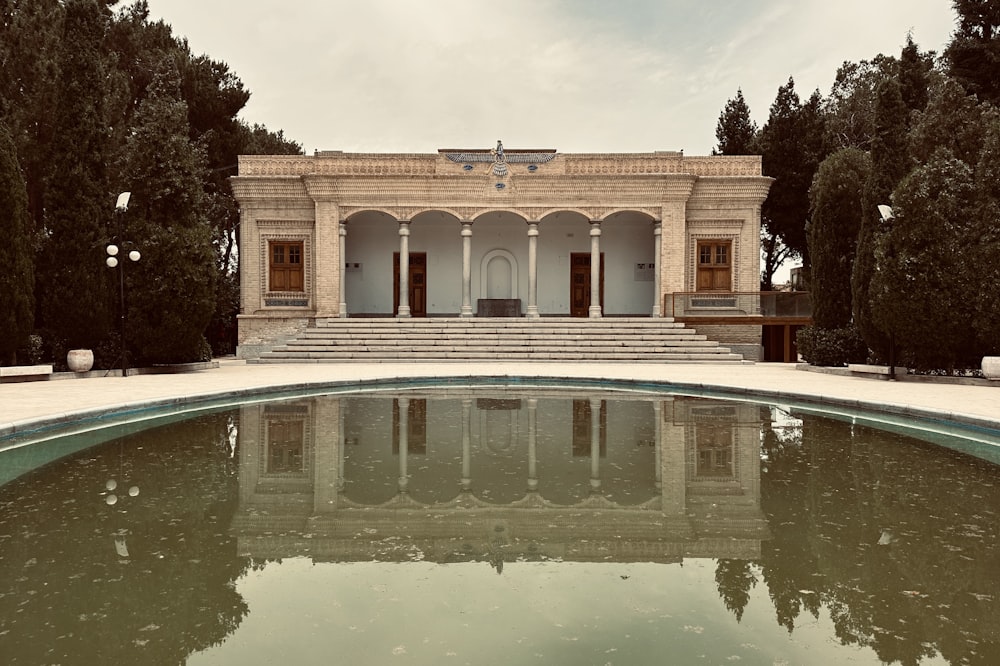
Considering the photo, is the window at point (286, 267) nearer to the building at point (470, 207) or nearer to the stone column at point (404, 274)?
the building at point (470, 207)

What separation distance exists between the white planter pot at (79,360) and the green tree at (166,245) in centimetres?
119

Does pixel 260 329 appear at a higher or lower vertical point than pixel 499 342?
higher

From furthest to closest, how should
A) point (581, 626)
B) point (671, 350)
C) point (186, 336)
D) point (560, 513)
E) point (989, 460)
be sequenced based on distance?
1. point (671, 350)
2. point (186, 336)
3. point (989, 460)
4. point (560, 513)
5. point (581, 626)

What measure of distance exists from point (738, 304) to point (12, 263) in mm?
19572

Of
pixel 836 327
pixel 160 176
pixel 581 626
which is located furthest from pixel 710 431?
pixel 160 176

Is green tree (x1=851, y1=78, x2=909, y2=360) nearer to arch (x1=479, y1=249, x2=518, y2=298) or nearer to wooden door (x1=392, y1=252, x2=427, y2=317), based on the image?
arch (x1=479, y1=249, x2=518, y2=298)

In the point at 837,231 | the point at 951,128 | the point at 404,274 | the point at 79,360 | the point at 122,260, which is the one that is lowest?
the point at 79,360

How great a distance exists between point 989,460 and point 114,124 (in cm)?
2483

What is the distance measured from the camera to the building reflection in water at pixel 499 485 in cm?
406

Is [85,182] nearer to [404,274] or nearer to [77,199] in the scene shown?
[77,199]

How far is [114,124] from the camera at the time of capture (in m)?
22.6

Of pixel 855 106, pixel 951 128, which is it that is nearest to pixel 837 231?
pixel 951 128

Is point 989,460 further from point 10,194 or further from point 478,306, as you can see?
point 478,306

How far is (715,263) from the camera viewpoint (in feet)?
79.5
